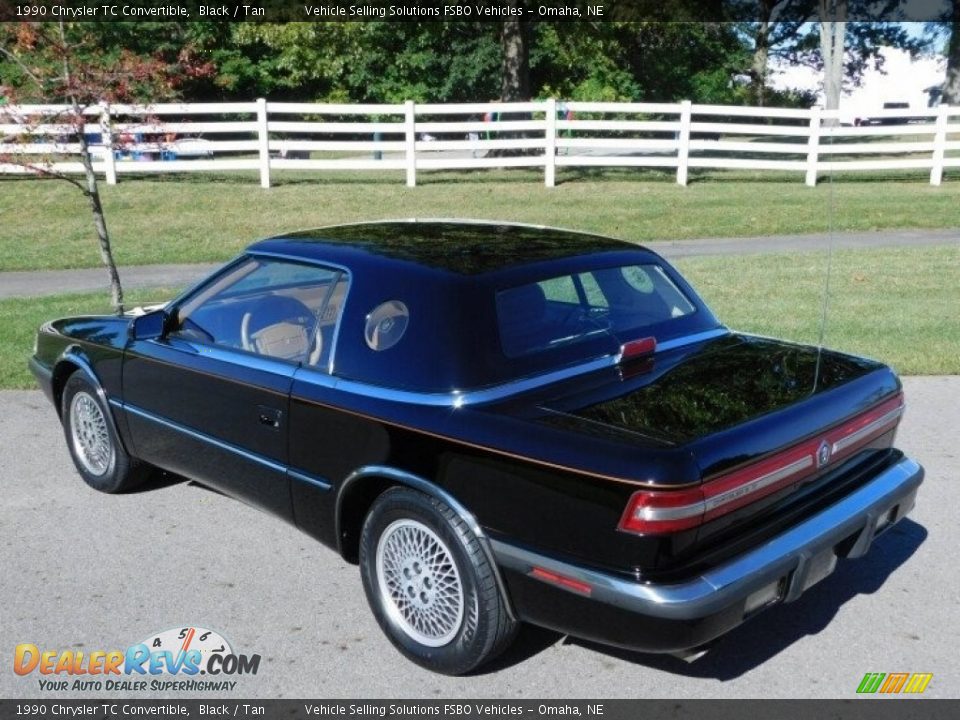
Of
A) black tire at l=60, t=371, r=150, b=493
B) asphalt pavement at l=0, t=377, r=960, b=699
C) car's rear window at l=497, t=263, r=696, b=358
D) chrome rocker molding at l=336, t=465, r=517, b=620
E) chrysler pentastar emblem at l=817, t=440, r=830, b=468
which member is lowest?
asphalt pavement at l=0, t=377, r=960, b=699

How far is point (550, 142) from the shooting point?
63.2 ft

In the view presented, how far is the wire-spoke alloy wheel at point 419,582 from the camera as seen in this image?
3.59 metres

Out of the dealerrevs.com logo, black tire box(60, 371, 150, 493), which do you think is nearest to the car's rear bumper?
the dealerrevs.com logo

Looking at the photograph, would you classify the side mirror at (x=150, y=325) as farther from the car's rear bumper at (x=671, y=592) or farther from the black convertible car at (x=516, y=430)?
the car's rear bumper at (x=671, y=592)

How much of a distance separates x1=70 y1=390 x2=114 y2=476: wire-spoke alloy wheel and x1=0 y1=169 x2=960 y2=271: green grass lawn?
9.29 m

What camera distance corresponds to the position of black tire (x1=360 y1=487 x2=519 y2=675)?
3428 millimetres

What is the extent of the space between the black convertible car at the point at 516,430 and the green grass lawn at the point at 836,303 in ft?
12.8

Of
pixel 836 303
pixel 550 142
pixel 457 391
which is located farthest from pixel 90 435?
pixel 550 142

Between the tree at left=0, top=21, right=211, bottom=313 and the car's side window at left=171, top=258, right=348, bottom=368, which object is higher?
the tree at left=0, top=21, right=211, bottom=313

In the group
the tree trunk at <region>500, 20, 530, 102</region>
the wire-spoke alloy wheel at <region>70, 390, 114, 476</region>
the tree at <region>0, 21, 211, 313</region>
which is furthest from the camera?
the tree trunk at <region>500, 20, 530, 102</region>

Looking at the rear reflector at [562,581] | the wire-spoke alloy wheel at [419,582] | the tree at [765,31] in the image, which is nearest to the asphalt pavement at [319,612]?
the wire-spoke alloy wheel at [419,582]

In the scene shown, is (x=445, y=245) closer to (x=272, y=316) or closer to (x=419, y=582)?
(x=272, y=316)

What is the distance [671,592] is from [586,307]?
1.59 metres

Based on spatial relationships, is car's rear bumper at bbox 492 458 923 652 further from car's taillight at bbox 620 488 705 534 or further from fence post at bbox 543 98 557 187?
fence post at bbox 543 98 557 187
